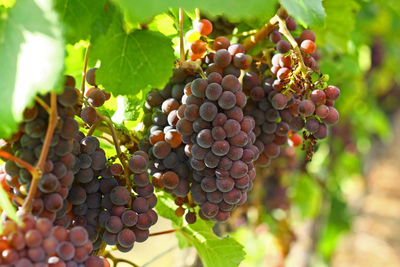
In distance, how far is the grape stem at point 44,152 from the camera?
509 millimetres

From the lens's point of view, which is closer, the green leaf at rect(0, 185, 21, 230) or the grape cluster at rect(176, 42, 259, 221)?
the green leaf at rect(0, 185, 21, 230)

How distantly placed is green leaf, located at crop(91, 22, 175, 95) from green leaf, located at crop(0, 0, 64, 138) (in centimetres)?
23

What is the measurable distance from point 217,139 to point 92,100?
229 mm

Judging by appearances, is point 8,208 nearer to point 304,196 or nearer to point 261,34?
point 261,34

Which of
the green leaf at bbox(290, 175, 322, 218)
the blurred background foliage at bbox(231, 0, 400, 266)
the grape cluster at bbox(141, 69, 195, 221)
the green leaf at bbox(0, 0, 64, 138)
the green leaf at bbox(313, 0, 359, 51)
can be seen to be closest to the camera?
the green leaf at bbox(0, 0, 64, 138)

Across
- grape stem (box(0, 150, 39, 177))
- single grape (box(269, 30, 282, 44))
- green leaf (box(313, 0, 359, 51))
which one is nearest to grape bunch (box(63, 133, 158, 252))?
grape stem (box(0, 150, 39, 177))

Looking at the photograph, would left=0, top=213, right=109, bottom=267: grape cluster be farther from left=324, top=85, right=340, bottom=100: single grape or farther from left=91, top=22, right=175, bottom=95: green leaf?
left=324, top=85, right=340, bottom=100: single grape

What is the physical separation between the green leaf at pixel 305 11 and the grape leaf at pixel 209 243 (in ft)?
1.38

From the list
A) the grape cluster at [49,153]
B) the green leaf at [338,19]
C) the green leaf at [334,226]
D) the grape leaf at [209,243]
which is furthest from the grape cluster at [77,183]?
the green leaf at [334,226]

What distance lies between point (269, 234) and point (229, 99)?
1698 mm

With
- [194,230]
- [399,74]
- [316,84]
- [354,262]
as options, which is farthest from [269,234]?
[354,262]

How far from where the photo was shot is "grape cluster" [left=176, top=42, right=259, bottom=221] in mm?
668

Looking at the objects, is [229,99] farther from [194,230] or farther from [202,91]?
[194,230]

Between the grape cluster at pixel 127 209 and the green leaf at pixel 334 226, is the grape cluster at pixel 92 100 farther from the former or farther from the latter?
the green leaf at pixel 334 226
